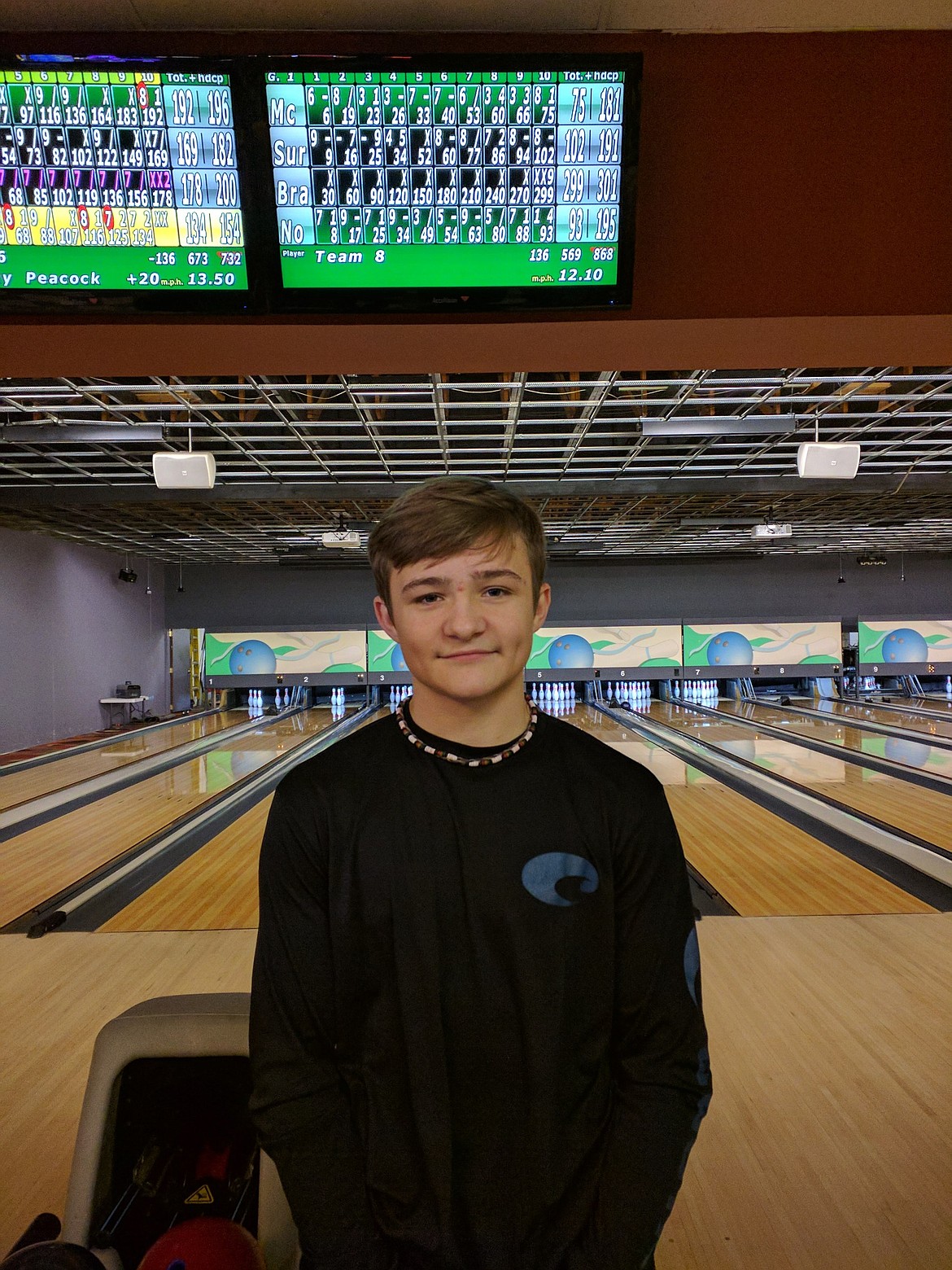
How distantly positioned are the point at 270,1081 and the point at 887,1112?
2.16 metres

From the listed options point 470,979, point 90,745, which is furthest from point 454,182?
point 90,745

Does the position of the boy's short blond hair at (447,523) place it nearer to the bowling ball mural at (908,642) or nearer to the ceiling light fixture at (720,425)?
the ceiling light fixture at (720,425)

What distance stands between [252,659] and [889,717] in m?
9.74

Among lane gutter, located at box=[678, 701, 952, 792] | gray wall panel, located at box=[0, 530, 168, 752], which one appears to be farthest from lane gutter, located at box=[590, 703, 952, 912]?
gray wall panel, located at box=[0, 530, 168, 752]

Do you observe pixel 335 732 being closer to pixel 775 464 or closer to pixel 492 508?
pixel 775 464

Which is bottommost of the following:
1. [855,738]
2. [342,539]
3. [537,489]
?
[855,738]

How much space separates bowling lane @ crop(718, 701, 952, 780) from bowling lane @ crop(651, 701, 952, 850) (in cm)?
52

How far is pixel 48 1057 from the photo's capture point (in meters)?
2.63

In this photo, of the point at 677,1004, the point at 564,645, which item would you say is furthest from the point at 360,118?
the point at 564,645

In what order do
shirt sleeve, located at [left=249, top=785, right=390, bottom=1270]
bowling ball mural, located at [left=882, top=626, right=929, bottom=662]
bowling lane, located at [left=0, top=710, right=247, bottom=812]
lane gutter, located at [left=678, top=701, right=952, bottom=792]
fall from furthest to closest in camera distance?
bowling ball mural, located at [left=882, top=626, right=929, bottom=662] → bowling lane, located at [left=0, top=710, right=247, bottom=812] → lane gutter, located at [left=678, top=701, right=952, bottom=792] → shirt sleeve, located at [left=249, top=785, right=390, bottom=1270]

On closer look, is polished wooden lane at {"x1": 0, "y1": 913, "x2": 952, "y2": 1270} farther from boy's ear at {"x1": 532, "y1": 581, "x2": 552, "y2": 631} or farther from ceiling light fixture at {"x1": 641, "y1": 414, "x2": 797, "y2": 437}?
ceiling light fixture at {"x1": 641, "y1": 414, "x2": 797, "y2": 437}

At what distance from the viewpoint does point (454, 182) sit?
1749 mm

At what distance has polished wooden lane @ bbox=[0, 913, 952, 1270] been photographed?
1895 millimetres

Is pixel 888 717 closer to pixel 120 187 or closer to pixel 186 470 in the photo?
pixel 186 470
